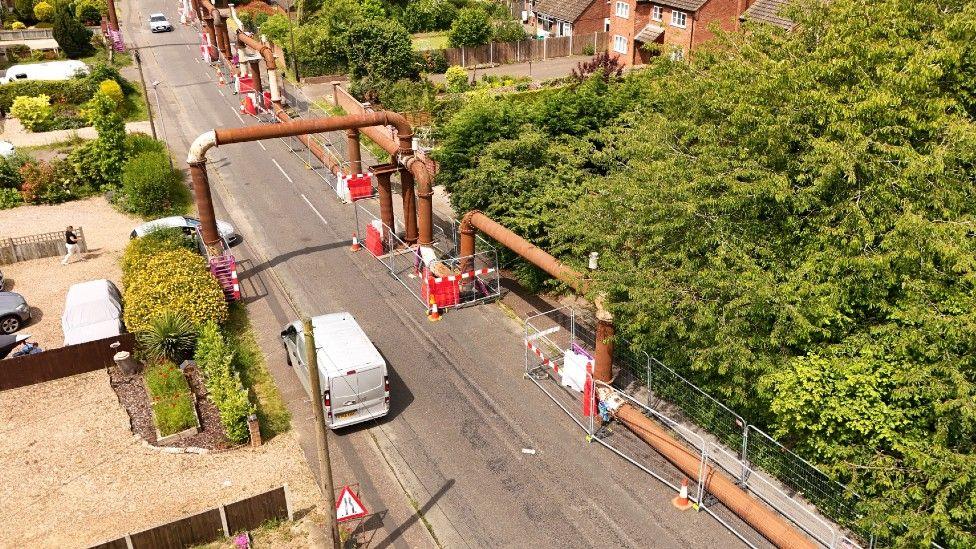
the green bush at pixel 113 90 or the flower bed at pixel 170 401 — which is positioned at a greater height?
the green bush at pixel 113 90

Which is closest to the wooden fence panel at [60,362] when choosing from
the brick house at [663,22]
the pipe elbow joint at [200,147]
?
the pipe elbow joint at [200,147]

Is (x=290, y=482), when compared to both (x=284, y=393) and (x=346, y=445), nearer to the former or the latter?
(x=346, y=445)

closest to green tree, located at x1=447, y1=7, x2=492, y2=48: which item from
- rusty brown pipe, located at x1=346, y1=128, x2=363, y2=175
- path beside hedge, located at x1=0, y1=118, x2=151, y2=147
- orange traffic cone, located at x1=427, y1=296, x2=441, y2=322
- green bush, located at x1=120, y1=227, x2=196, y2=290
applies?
path beside hedge, located at x1=0, y1=118, x2=151, y2=147

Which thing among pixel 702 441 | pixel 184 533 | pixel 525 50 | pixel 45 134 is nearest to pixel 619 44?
pixel 525 50

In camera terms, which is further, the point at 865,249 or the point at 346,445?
the point at 346,445

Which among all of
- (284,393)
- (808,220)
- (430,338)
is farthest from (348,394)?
(808,220)

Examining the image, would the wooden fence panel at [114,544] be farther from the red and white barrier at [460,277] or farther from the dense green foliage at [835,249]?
the red and white barrier at [460,277]
